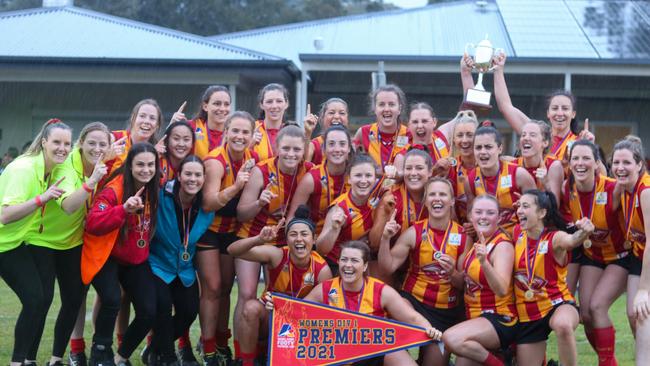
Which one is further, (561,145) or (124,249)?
(561,145)

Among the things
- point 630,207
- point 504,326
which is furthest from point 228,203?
point 630,207

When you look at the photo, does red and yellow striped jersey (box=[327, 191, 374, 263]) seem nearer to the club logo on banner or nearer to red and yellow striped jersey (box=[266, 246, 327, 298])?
red and yellow striped jersey (box=[266, 246, 327, 298])

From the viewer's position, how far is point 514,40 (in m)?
17.5

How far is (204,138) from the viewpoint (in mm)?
7320

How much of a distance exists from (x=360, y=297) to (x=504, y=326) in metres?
1.06

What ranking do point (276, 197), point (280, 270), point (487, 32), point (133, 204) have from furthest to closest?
point (487, 32)
point (276, 197)
point (280, 270)
point (133, 204)

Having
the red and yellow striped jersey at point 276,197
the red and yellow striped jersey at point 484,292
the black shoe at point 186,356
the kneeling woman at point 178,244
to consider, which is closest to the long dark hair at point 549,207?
the red and yellow striped jersey at point 484,292

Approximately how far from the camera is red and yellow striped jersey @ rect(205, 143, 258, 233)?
6922mm

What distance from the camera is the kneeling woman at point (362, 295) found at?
616 cm

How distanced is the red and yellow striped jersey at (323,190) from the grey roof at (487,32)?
27.6ft

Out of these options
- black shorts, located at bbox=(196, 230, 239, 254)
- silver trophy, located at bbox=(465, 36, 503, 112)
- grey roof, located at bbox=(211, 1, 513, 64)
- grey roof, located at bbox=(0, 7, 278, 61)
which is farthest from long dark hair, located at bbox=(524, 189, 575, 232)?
grey roof, located at bbox=(211, 1, 513, 64)

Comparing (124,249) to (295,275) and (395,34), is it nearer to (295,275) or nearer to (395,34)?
(295,275)

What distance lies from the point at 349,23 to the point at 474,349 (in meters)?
16.4

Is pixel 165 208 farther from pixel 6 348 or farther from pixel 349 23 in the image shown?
pixel 349 23
